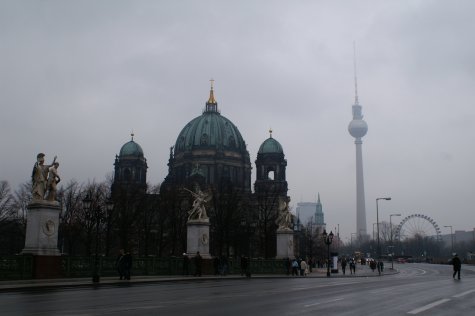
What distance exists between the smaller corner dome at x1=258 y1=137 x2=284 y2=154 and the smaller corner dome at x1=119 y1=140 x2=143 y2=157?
27.2 m

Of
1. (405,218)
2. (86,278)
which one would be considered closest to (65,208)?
(86,278)

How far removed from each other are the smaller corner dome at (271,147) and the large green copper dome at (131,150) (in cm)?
2722

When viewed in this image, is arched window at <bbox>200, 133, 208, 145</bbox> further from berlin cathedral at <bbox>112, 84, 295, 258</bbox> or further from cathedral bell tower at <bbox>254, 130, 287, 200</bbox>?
cathedral bell tower at <bbox>254, 130, 287, 200</bbox>

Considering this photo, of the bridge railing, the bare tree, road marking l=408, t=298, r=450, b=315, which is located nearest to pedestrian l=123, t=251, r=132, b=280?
the bridge railing

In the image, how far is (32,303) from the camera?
17.5 metres

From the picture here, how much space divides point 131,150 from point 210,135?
1901 centimetres

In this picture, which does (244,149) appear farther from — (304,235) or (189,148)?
(304,235)

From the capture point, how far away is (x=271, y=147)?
447 ft

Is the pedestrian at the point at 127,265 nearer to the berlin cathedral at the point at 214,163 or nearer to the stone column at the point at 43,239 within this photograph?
the stone column at the point at 43,239

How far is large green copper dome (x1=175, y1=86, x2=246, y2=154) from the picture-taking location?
451ft

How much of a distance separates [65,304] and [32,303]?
42.8 inches

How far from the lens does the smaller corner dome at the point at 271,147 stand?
134875mm

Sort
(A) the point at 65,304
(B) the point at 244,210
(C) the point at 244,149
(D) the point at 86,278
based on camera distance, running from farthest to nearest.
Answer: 1. (C) the point at 244,149
2. (B) the point at 244,210
3. (D) the point at 86,278
4. (A) the point at 65,304

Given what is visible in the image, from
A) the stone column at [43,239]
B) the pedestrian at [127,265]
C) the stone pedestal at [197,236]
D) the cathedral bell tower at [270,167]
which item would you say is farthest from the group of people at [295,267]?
the cathedral bell tower at [270,167]
